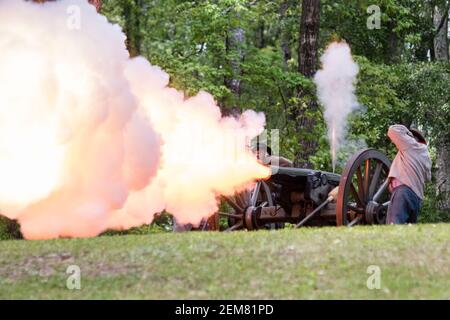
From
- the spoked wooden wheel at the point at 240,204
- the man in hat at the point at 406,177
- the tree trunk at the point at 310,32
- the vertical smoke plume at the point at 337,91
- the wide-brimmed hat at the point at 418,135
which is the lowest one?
the spoked wooden wheel at the point at 240,204

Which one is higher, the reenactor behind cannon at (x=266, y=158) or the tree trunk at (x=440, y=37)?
A: the tree trunk at (x=440, y=37)

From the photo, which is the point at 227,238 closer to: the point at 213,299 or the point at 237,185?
the point at 213,299

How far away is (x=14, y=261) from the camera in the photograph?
8.84 meters

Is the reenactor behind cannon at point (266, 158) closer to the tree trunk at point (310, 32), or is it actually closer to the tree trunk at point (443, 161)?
the tree trunk at point (310, 32)

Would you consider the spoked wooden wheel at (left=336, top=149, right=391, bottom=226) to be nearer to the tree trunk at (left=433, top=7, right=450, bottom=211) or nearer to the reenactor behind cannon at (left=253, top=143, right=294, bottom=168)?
the reenactor behind cannon at (left=253, top=143, right=294, bottom=168)

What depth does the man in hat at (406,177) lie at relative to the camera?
12977 millimetres

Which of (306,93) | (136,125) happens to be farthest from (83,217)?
(306,93)

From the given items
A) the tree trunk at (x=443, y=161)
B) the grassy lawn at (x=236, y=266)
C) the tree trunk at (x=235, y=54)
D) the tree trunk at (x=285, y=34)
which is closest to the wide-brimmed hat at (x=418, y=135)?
the grassy lawn at (x=236, y=266)

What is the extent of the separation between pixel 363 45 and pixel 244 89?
364 centimetres

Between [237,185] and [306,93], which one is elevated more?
[306,93]

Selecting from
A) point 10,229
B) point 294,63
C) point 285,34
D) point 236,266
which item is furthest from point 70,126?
point 285,34

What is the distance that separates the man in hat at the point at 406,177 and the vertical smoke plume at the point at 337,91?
18.5 ft

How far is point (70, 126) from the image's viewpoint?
1123 cm

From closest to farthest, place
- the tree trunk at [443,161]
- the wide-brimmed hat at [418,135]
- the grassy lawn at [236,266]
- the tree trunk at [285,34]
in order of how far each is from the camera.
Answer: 1. the grassy lawn at [236,266]
2. the wide-brimmed hat at [418,135]
3. the tree trunk at [443,161]
4. the tree trunk at [285,34]
